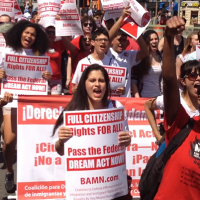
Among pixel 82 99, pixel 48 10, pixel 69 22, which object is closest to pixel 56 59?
pixel 69 22

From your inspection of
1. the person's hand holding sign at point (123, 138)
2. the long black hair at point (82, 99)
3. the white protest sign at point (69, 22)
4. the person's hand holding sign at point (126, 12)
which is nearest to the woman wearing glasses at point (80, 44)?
the white protest sign at point (69, 22)

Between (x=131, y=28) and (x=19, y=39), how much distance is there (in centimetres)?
143

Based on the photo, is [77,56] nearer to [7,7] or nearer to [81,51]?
[81,51]

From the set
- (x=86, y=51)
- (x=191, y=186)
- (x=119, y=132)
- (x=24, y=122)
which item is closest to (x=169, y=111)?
(x=191, y=186)

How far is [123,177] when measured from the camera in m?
3.49

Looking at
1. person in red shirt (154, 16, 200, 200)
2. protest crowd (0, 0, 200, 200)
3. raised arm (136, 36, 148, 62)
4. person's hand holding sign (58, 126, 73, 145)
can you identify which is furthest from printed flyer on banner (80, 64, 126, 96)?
person in red shirt (154, 16, 200, 200)

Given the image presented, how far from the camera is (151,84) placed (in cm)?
650

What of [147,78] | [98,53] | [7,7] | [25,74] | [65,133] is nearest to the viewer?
[65,133]

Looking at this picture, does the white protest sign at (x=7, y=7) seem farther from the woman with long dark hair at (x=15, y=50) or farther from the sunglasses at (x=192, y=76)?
the sunglasses at (x=192, y=76)

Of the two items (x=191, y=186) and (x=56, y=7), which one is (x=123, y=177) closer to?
(x=191, y=186)

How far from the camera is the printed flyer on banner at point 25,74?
539cm

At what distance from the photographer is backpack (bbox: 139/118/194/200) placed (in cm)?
283

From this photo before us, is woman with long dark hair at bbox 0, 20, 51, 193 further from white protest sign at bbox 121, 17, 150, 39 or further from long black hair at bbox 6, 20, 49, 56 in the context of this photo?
white protest sign at bbox 121, 17, 150, 39

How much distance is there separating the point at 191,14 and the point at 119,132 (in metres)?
44.6
